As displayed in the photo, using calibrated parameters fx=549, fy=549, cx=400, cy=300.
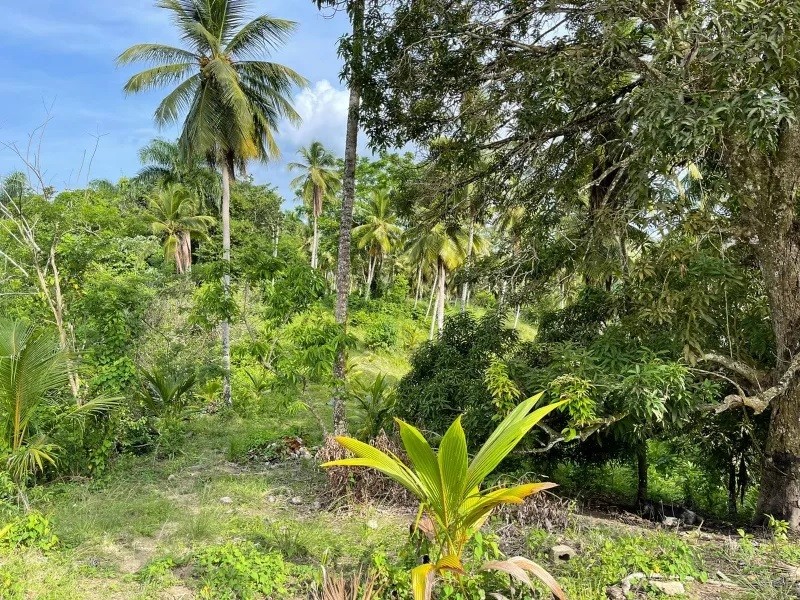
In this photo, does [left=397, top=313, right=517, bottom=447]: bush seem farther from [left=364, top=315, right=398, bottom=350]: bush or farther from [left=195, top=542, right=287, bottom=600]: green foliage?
[left=364, top=315, right=398, bottom=350]: bush

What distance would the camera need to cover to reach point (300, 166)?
28.6m

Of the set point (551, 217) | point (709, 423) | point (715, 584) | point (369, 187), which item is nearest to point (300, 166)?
point (369, 187)

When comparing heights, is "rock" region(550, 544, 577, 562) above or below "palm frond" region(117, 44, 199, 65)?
below

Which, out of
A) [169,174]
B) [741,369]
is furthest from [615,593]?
[169,174]

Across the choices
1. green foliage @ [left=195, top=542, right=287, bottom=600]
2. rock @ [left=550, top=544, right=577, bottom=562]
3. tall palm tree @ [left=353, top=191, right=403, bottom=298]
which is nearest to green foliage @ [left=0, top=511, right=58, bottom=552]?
green foliage @ [left=195, top=542, right=287, bottom=600]

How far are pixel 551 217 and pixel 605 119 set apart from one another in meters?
1.31

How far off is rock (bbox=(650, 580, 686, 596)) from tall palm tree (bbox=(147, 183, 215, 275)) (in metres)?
23.5

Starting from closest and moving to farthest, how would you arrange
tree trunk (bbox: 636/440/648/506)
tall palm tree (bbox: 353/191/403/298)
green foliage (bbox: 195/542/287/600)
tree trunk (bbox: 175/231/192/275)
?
1. green foliage (bbox: 195/542/287/600)
2. tree trunk (bbox: 636/440/648/506)
3. tree trunk (bbox: 175/231/192/275)
4. tall palm tree (bbox: 353/191/403/298)

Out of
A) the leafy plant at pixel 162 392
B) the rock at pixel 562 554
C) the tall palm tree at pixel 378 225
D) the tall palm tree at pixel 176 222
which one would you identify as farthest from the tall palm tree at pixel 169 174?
the rock at pixel 562 554

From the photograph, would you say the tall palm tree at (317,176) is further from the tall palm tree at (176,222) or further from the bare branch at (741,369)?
the bare branch at (741,369)

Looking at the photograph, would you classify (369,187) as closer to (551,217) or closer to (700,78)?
(551,217)

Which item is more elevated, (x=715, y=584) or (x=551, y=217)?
(x=551, y=217)

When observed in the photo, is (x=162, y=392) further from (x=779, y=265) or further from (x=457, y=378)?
(x=779, y=265)

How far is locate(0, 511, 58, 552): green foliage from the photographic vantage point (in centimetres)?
429
